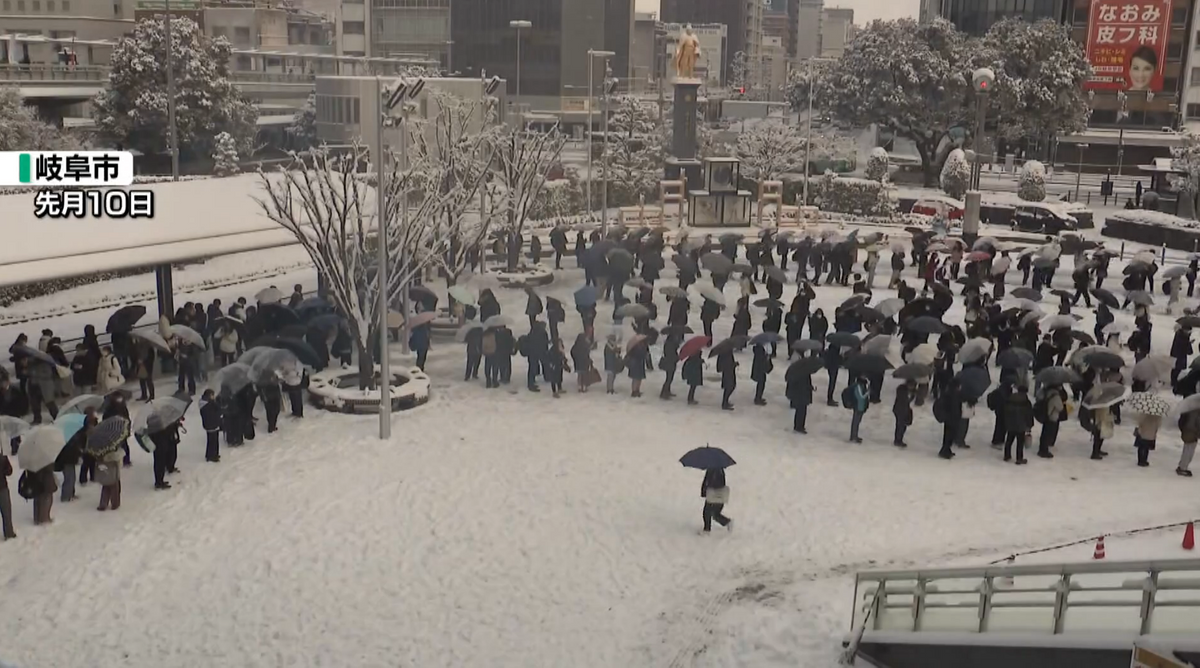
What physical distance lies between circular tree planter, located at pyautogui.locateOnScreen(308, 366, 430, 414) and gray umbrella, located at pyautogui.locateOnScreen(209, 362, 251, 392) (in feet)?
6.90

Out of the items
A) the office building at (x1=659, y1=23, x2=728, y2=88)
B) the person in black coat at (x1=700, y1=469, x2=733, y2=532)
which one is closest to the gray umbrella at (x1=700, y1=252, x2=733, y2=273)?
the person in black coat at (x1=700, y1=469, x2=733, y2=532)

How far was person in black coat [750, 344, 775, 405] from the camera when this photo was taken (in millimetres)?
17000

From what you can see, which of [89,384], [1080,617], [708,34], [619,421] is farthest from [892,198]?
[708,34]

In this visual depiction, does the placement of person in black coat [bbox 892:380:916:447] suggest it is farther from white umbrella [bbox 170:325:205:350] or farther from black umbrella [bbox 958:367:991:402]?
white umbrella [bbox 170:325:205:350]

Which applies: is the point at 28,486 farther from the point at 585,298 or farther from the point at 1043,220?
the point at 1043,220

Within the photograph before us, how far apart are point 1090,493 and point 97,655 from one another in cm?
1112

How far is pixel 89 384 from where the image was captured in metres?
16.5

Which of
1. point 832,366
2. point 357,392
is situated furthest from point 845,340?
point 357,392

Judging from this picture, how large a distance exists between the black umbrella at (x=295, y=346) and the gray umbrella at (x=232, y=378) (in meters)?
1.60

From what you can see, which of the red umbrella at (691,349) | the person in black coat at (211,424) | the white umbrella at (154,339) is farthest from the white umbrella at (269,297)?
the red umbrella at (691,349)

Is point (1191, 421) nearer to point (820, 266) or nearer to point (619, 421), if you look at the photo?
point (619, 421)

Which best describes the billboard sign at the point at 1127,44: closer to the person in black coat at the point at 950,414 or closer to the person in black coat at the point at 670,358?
the person in black coat at the point at 670,358

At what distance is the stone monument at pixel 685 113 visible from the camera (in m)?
40.7

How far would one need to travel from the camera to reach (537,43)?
81.9m
